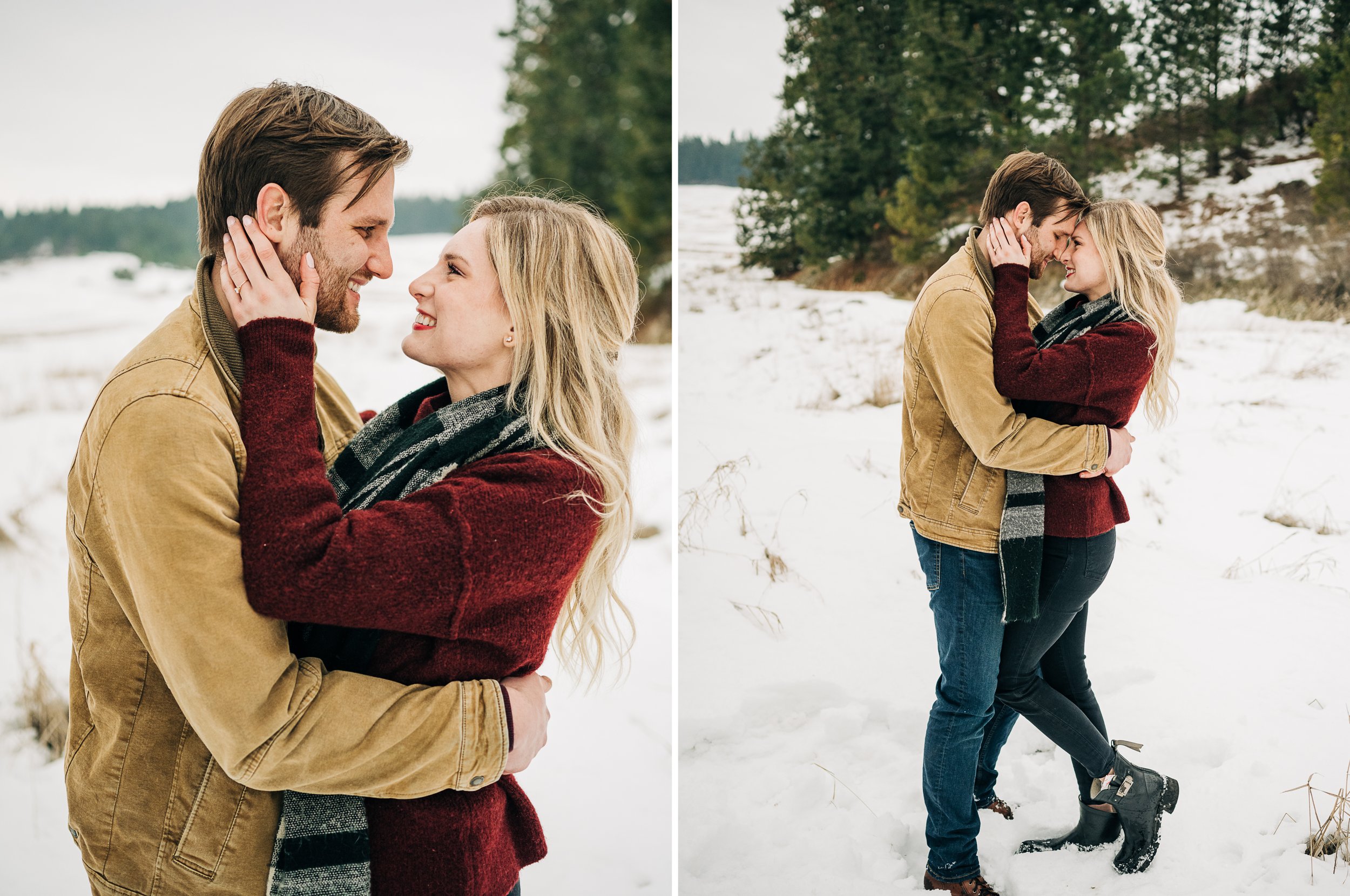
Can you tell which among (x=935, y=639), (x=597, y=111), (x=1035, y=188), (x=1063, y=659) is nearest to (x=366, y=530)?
(x=1035, y=188)

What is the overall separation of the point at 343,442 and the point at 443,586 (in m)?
0.52

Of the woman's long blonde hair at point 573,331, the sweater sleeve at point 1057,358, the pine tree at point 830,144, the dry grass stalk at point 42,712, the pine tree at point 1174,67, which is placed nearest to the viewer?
the woman's long blonde hair at point 573,331

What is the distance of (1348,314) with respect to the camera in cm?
350

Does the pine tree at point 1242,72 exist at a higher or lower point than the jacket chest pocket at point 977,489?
higher

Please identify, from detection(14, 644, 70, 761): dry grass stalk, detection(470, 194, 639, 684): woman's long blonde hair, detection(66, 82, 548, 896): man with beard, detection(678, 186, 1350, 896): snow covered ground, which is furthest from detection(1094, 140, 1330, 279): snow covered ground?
detection(14, 644, 70, 761): dry grass stalk

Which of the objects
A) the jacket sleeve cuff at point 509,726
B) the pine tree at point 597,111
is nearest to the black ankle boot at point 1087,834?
the jacket sleeve cuff at point 509,726

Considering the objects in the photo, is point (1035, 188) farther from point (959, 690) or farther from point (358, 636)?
point (358, 636)

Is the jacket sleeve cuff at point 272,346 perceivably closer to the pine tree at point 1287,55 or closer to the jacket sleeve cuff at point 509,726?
the jacket sleeve cuff at point 509,726

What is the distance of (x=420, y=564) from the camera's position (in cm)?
96

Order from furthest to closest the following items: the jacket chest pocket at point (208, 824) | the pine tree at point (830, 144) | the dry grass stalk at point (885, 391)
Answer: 1. the pine tree at point (830, 144)
2. the dry grass stalk at point (885, 391)
3. the jacket chest pocket at point (208, 824)

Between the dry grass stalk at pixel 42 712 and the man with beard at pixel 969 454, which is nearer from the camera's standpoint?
the man with beard at pixel 969 454

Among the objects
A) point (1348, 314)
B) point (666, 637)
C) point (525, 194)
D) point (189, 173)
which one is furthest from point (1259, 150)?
point (189, 173)

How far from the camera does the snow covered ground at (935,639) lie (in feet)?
7.57

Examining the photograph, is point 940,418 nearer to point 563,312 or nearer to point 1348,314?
point 563,312
